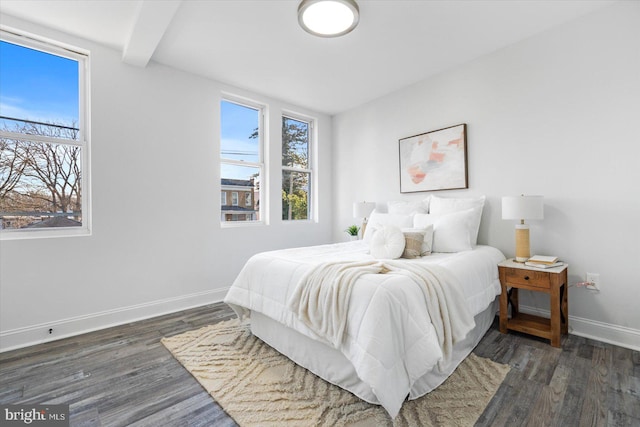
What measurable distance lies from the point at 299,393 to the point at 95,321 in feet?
7.11

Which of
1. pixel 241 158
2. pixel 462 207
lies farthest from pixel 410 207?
pixel 241 158

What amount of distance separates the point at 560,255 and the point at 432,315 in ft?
5.76

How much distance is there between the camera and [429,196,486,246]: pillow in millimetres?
2834

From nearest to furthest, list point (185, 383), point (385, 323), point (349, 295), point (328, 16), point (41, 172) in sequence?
point (385, 323), point (349, 295), point (185, 383), point (328, 16), point (41, 172)

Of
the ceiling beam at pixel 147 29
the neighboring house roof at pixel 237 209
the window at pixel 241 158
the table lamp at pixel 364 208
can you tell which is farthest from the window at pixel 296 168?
the ceiling beam at pixel 147 29

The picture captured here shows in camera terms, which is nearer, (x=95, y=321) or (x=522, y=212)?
(x=522, y=212)

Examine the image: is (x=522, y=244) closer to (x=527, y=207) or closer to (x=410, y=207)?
(x=527, y=207)

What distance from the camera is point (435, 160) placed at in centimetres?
339

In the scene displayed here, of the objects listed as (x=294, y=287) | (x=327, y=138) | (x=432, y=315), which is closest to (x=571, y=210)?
(x=432, y=315)

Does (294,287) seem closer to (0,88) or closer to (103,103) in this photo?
(103,103)

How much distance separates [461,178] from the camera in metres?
3.18

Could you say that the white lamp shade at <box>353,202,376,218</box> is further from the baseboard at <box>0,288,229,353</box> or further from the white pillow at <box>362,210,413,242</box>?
the baseboard at <box>0,288,229,353</box>

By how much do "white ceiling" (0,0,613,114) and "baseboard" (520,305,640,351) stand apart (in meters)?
2.55

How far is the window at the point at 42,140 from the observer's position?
2.44 metres
